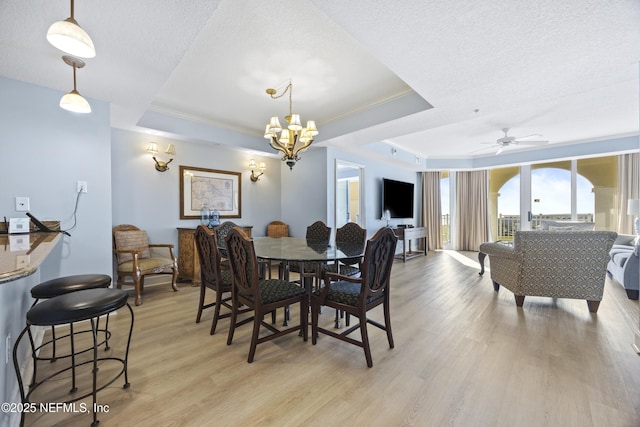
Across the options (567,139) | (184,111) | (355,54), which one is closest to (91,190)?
(184,111)

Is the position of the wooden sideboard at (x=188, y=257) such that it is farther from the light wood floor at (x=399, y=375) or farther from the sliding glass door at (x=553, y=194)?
the sliding glass door at (x=553, y=194)

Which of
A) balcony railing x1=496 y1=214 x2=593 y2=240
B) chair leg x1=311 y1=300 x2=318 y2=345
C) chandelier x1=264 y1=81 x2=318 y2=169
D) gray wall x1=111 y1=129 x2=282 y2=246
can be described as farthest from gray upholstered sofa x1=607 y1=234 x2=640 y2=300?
gray wall x1=111 y1=129 x2=282 y2=246

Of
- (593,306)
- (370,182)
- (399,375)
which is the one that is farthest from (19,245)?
(370,182)

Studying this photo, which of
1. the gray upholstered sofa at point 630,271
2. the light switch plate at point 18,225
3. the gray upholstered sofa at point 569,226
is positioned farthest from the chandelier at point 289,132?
the gray upholstered sofa at point 569,226

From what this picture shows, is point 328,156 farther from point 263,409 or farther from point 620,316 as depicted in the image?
point 620,316

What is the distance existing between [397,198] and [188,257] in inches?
187

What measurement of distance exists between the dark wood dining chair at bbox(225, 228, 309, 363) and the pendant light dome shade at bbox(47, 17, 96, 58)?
1293 mm

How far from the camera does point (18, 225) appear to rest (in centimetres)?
214

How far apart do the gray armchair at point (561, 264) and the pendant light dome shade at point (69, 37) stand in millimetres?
4002

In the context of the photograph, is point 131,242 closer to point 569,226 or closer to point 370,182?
point 370,182

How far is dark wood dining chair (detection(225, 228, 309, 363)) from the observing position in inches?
74.8

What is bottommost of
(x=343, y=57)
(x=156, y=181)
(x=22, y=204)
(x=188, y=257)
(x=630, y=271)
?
(x=630, y=271)

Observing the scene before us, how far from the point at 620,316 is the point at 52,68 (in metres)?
5.85

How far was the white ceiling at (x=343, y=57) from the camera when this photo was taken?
5.16 feet
